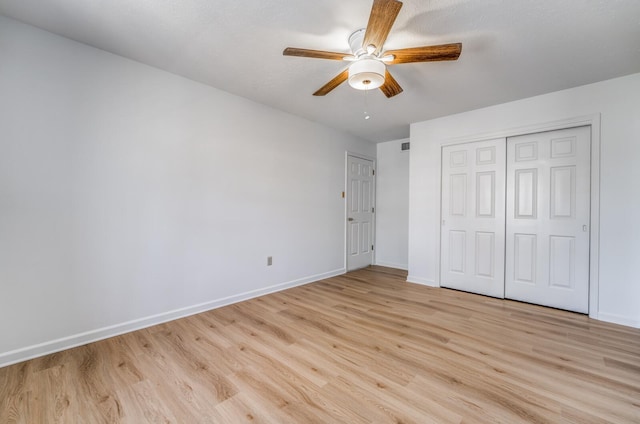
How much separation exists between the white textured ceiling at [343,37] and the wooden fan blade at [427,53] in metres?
0.24

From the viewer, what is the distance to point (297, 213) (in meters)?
3.90

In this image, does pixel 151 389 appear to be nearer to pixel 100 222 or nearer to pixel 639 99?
pixel 100 222

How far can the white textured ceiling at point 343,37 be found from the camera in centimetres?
179

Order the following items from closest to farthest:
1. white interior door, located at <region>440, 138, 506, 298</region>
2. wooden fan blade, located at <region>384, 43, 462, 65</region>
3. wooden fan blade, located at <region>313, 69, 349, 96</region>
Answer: wooden fan blade, located at <region>384, 43, 462, 65</region>, wooden fan blade, located at <region>313, 69, 349, 96</region>, white interior door, located at <region>440, 138, 506, 298</region>

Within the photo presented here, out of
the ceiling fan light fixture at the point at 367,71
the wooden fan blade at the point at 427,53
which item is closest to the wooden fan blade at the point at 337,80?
the ceiling fan light fixture at the point at 367,71

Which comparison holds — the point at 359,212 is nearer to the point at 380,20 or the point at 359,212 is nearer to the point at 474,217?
the point at 474,217

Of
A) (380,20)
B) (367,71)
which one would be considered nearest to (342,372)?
(367,71)

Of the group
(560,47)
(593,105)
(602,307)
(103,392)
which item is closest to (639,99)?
(593,105)

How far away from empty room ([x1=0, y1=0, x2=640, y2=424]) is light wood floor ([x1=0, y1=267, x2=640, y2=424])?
0.06 feet

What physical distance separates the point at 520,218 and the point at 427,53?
2558 mm

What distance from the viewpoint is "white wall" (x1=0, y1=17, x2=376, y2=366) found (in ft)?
6.41

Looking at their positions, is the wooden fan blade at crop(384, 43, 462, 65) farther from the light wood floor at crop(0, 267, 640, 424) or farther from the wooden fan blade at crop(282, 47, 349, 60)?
the light wood floor at crop(0, 267, 640, 424)

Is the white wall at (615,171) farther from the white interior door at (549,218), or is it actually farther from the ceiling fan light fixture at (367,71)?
the ceiling fan light fixture at (367,71)

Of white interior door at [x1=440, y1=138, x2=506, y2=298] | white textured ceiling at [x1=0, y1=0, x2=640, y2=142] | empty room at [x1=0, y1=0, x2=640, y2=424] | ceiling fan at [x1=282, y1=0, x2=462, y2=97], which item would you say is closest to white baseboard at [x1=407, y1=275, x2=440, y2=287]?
empty room at [x1=0, y1=0, x2=640, y2=424]
